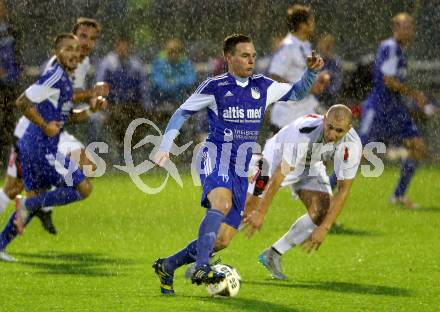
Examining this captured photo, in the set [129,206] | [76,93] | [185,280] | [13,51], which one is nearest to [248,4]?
[13,51]

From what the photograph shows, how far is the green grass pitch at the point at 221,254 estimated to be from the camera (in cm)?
891

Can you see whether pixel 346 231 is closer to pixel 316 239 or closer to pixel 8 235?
pixel 8 235

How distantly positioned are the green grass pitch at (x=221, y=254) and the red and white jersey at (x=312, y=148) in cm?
89

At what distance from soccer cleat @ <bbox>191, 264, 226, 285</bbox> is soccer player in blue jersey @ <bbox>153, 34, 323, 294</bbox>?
0.23 meters

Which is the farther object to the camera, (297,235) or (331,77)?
(331,77)

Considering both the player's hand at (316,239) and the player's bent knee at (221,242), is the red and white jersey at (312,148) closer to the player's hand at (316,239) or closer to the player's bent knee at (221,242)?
the player's hand at (316,239)

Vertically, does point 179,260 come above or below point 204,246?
below

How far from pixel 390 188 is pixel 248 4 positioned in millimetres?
6545

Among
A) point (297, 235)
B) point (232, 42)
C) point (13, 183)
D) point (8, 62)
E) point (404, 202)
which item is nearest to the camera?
point (232, 42)

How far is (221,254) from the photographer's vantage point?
11586mm

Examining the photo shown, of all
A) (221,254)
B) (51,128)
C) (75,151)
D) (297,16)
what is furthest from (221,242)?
(297,16)

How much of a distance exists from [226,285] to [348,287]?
1238mm

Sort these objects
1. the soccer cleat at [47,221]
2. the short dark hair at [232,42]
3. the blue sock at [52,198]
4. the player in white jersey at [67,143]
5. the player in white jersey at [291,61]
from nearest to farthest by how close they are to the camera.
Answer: the short dark hair at [232,42] < the blue sock at [52,198] < the player in white jersey at [67,143] < the soccer cleat at [47,221] < the player in white jersey at [291,61]

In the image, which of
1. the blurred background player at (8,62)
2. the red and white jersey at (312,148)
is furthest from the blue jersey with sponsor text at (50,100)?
the blurred background player at (8,62)
